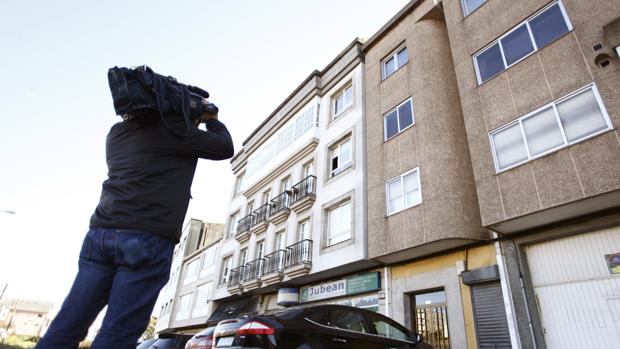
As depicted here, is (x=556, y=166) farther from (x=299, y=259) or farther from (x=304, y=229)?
(x=304, y=229)

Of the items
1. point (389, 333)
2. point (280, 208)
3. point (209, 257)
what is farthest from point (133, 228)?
point (209, 257)

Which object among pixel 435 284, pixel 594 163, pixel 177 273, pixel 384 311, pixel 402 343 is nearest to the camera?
pixel 402 343

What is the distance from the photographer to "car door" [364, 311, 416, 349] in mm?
6078

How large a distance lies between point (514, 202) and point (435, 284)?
365 cm

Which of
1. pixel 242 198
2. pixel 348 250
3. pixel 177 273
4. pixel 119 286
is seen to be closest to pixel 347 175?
pixel 348 250

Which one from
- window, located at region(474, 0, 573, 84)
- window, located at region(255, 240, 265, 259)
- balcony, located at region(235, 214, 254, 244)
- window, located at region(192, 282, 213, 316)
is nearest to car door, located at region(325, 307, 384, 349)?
window, located at region(474, 0, 573, 84)

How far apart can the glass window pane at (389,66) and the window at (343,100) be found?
2264 mm

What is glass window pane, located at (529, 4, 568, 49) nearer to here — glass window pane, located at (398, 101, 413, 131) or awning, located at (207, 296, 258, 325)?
glass window pane, located at (398, 101, 413, 131)

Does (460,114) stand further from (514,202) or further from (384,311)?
(384,311)

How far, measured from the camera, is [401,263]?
40.6ft

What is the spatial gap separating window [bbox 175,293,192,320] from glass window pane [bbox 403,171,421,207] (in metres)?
24.6

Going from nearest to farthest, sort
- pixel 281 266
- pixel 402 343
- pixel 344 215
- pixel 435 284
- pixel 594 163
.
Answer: pixel 402 343 → pixel 594 163 → pixel 435 284 → pixel 344 215 → pixel 281 266

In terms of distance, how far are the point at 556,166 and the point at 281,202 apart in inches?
528

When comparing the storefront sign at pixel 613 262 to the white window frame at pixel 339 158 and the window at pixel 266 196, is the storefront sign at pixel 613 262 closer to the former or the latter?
the white window frame at pixel 339 158
